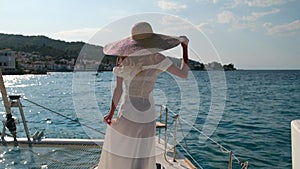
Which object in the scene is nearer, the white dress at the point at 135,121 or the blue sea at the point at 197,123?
the white dress at the point at 135,121

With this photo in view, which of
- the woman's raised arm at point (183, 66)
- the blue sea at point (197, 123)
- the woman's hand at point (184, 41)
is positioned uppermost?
the woman's hand at point (184, 41)

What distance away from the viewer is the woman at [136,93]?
1.86 m

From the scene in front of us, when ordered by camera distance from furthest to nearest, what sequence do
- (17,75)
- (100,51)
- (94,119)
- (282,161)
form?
(17,75) < (282,161) < (94,119) < (100,51)

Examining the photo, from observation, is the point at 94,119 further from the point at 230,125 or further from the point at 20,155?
the point at 230,125

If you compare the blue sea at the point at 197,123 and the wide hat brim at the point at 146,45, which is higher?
the wide hat brim at the point at 146,45

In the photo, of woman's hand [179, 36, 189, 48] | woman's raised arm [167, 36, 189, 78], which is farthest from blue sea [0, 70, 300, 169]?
woman's hand [179, 36, 189, 48]

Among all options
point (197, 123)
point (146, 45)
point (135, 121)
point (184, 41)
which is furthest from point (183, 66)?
point (197, 123)

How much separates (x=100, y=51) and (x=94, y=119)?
786 mm

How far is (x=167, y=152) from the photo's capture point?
154 inches

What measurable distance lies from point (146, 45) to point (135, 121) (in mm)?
505

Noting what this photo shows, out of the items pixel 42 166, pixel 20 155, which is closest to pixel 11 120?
pixel 20 155

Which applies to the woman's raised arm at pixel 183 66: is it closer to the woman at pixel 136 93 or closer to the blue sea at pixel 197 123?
the woman at pixel 136 93

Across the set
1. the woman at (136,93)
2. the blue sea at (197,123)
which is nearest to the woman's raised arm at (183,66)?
the woman at (136,93)

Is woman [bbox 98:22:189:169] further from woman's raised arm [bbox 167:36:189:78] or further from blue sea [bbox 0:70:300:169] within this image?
blue sea [bbox 0:70:300:169]
